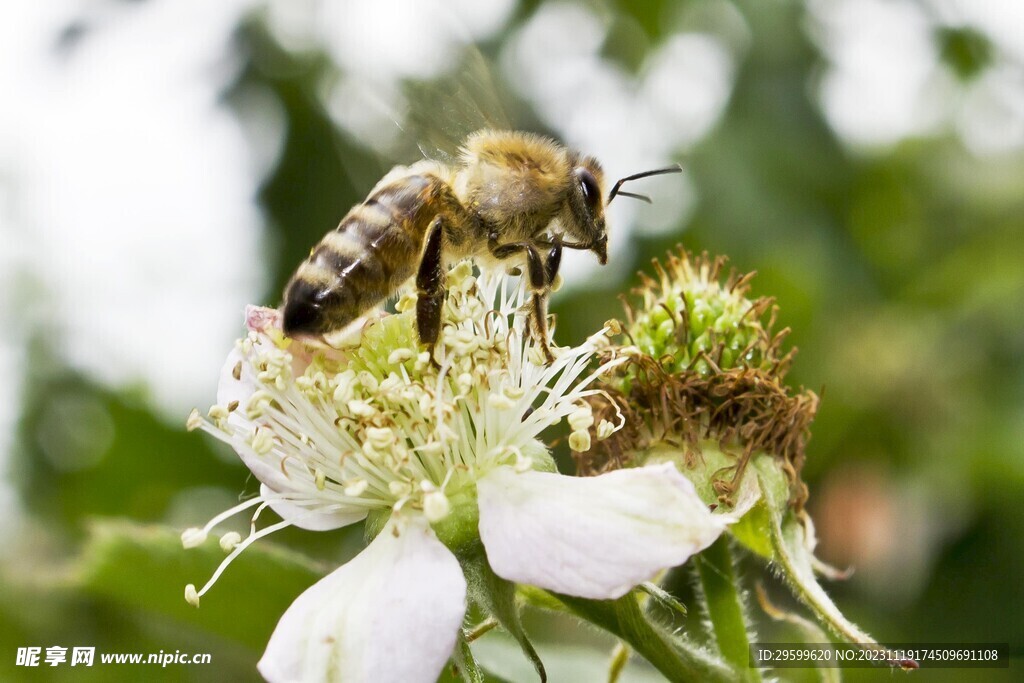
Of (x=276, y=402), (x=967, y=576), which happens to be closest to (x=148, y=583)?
(x=276, y=402)

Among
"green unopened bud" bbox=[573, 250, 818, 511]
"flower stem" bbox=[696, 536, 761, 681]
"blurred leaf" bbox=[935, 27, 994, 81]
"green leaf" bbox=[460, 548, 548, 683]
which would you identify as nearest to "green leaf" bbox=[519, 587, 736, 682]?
"green leaf" bbox=[460, 548, 548, 683]

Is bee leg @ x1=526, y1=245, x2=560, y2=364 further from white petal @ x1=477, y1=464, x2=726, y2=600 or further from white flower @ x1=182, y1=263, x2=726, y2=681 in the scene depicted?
white petal @ x1=477, y1=464, x2=726, y2=600

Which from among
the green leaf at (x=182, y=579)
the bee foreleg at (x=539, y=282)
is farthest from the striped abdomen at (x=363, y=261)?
the green leaf at (x=182, y=579)

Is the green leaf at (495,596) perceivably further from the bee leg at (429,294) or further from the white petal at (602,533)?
the bee leg at (429,294)

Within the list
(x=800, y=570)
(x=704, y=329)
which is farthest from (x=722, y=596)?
(x=704, y=329)

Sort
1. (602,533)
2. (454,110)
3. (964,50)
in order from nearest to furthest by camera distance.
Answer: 1. (602,533)
2. (454,110)
3. (964,50)

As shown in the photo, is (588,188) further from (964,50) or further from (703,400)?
(964,50)
